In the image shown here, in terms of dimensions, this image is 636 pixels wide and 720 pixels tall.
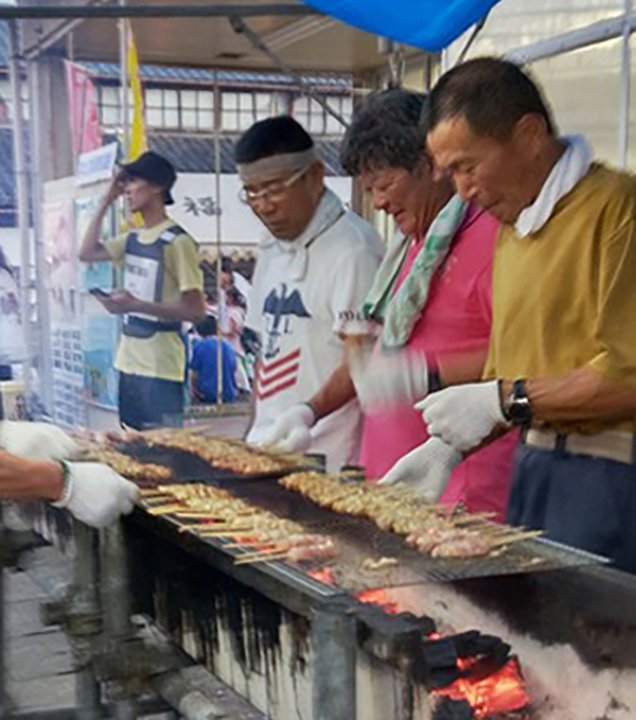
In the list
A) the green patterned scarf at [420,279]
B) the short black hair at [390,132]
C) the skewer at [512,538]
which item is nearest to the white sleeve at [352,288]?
the green patterned scarf at [420,279]

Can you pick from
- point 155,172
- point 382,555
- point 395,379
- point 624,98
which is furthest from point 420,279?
point 155,172

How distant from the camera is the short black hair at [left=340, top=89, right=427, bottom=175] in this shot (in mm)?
3283

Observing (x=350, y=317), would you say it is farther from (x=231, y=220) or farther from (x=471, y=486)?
(x=231, y=220)

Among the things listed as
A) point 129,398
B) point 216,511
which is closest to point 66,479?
point 216,511

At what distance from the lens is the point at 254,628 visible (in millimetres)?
2566

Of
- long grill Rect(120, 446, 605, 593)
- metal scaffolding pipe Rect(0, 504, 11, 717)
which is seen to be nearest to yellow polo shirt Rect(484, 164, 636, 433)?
long grill Rect(120, 446, 605, 593)

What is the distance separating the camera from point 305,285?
12.9 feet

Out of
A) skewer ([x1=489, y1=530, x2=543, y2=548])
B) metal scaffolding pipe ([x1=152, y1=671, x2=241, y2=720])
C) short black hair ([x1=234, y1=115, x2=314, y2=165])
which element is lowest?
metal scaffolding pipe ([x1=152, y1=671, x2=241, y2=720])

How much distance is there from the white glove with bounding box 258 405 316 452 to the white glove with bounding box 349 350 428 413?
0.47 metres

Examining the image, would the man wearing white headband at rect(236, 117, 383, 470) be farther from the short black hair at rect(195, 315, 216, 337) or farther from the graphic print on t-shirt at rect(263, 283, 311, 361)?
the short black hair at rect(195, 315, 216, 337)

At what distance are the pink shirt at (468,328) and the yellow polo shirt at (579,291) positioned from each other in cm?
43

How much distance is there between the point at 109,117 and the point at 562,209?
5697mm

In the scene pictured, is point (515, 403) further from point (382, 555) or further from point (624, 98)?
point (624, 98)

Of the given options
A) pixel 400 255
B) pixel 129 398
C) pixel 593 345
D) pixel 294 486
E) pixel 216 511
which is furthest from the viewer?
pixel 129 398
